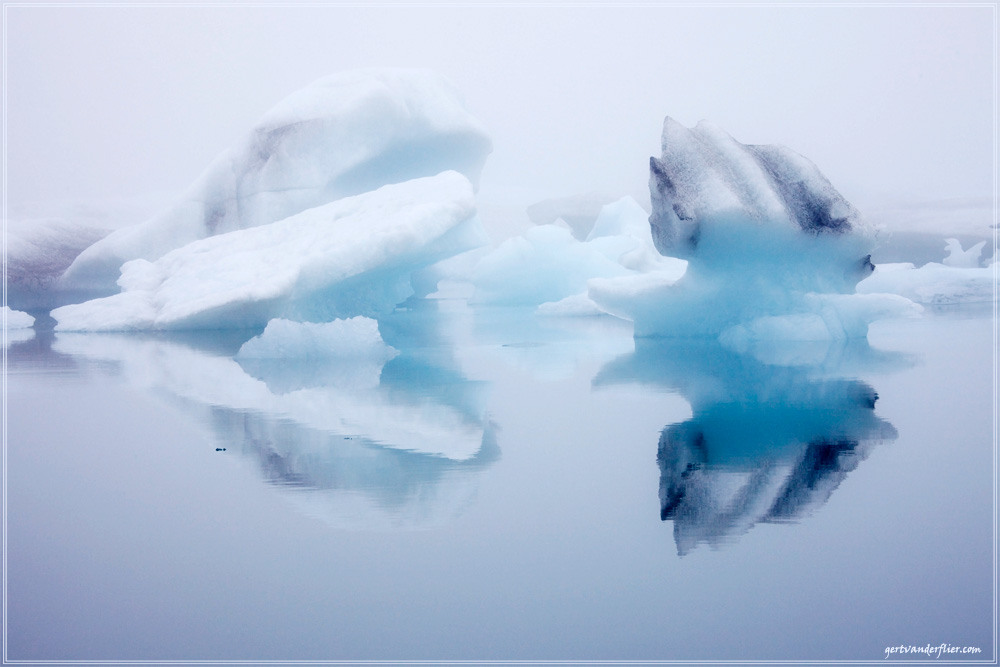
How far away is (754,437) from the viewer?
7.48 feet

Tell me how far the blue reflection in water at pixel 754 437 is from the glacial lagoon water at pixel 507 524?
0.04ft

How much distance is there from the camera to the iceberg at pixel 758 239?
4.91 metres

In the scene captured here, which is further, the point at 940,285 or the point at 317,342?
the point at 940,285

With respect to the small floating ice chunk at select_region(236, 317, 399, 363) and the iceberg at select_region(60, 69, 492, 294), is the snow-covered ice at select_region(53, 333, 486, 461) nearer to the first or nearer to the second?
the small floating ice chunk at select_region(236, 317, 399, 363)

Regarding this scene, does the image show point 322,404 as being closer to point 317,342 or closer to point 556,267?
point 317,342

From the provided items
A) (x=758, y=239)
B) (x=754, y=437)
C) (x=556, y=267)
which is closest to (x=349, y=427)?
(x=754, y=437)

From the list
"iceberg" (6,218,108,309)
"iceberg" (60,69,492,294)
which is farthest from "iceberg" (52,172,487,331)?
"iceberg" (6,218,108,309)

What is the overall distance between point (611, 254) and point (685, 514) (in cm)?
1018

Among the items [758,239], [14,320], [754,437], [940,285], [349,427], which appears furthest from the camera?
[940,285]

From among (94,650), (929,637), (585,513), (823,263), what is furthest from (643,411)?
(823,263)

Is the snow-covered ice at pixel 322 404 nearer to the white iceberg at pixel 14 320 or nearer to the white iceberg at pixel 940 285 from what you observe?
the white iceberg at pixel 14 320

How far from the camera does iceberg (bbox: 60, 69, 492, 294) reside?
1002 cm

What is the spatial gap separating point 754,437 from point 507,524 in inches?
40.5

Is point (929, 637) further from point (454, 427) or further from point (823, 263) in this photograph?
point (823, 263)
